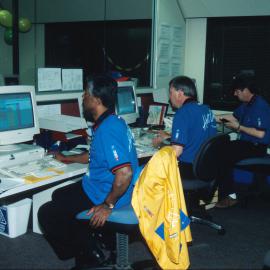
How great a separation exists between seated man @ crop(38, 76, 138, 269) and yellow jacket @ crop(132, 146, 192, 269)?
182 millimetres

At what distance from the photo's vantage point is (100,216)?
2.15 metres

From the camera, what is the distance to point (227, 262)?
2.84m

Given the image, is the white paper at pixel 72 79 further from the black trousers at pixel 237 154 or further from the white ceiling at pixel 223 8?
the white ceiling at pixel 223 8

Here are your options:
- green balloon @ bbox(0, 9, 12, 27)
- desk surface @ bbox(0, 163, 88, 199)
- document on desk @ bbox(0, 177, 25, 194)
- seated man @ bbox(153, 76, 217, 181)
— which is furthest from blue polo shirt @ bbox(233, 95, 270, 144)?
green balloon @ bbox(0, 9, 12, 27)

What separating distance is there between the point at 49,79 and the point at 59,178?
4.40 feet

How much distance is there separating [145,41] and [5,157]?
4.32m

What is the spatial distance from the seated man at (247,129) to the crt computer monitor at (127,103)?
86 centimetres

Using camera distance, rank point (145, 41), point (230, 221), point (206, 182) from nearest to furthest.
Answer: point (206, 182) → point (230, 221) → point (145, 41)

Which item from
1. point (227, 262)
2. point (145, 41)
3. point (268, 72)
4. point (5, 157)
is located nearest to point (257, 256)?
point (227, 262)

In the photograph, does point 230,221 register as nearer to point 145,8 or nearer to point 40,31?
point 145,8

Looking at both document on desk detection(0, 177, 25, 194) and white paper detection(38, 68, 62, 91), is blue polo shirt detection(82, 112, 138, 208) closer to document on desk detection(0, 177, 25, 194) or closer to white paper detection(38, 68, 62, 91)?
document on desk detection(0, 177, 25, 194)

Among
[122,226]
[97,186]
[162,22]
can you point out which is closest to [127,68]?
[162,22]

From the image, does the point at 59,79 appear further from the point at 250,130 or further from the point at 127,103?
the point at 250,130

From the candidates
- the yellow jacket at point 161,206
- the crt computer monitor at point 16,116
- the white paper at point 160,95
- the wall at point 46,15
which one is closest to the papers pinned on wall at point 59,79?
the crt computer monitor at point 16,116
